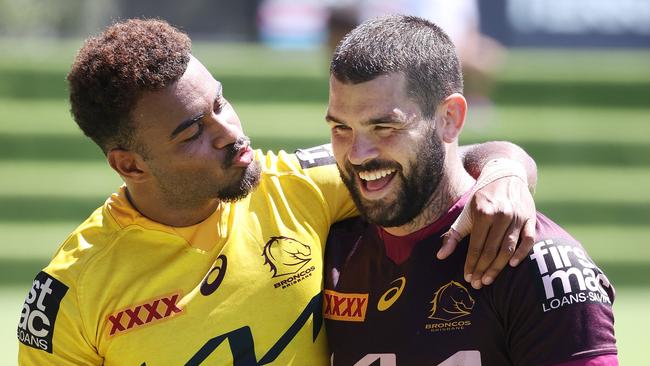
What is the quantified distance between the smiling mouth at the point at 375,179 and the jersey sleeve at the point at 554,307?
339mm

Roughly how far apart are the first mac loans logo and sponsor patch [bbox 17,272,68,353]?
1.15m

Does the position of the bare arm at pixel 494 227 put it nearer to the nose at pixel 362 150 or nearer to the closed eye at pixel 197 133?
the nose at pixel 362 150

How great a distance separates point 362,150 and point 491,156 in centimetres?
48

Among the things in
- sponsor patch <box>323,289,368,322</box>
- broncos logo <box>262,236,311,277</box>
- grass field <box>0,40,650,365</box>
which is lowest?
grass field <box>0,40,650,365</box>

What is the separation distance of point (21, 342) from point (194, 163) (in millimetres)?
623

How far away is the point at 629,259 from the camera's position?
7.02 meters

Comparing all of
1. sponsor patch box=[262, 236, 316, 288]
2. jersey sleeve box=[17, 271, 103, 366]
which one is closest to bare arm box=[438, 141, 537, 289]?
sponsor patch box=[262, 236, 316, 288]

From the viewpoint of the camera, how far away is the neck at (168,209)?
2674 millimetres

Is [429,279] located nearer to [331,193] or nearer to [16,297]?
[331,193]

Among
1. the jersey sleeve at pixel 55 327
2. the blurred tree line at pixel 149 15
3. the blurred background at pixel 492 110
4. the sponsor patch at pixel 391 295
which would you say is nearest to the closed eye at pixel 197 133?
the jersey sleeve at pixel 55 327

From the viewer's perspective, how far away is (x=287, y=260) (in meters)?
2.62

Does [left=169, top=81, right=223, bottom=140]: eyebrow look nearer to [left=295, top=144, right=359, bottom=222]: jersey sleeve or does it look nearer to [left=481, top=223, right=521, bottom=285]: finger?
[left=295, top=144, right=359, bottom=222]: jersey sleeve

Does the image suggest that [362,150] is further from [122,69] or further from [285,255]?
[122,69]

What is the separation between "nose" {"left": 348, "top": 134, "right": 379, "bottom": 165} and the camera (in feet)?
7.55
